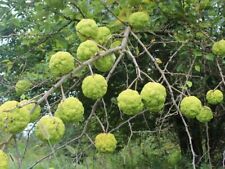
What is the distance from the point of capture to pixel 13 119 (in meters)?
1.32

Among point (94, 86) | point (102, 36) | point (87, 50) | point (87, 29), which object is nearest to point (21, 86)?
point (102, 36)

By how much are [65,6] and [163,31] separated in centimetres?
69

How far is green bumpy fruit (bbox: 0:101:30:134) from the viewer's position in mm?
1317

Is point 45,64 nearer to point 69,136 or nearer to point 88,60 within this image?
point 69,136

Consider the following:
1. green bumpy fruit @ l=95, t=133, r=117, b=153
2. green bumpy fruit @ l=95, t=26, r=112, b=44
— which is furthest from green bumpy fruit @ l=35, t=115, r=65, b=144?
green bumpy fruit @ l=95, t=26, r=112, b=44

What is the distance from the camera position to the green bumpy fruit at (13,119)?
4.32 ft

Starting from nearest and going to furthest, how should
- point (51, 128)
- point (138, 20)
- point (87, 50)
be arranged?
point (51, 128) < point (87, 50) < point (138, 20)

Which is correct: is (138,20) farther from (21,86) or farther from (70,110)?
(70,110)

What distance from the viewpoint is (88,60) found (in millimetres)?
1618

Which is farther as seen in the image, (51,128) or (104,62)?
(104,62)

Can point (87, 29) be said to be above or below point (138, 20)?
above

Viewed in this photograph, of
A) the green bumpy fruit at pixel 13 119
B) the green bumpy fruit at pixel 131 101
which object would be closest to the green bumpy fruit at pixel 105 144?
the green bumpy fruit at pixel 131 101

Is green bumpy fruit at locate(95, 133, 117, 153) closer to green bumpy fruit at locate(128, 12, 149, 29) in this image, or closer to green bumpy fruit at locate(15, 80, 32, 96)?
green bumpy fruit at locate(128, 12, 149, 29)

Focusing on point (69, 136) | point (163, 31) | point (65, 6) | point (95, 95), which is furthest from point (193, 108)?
point (69, 136)
